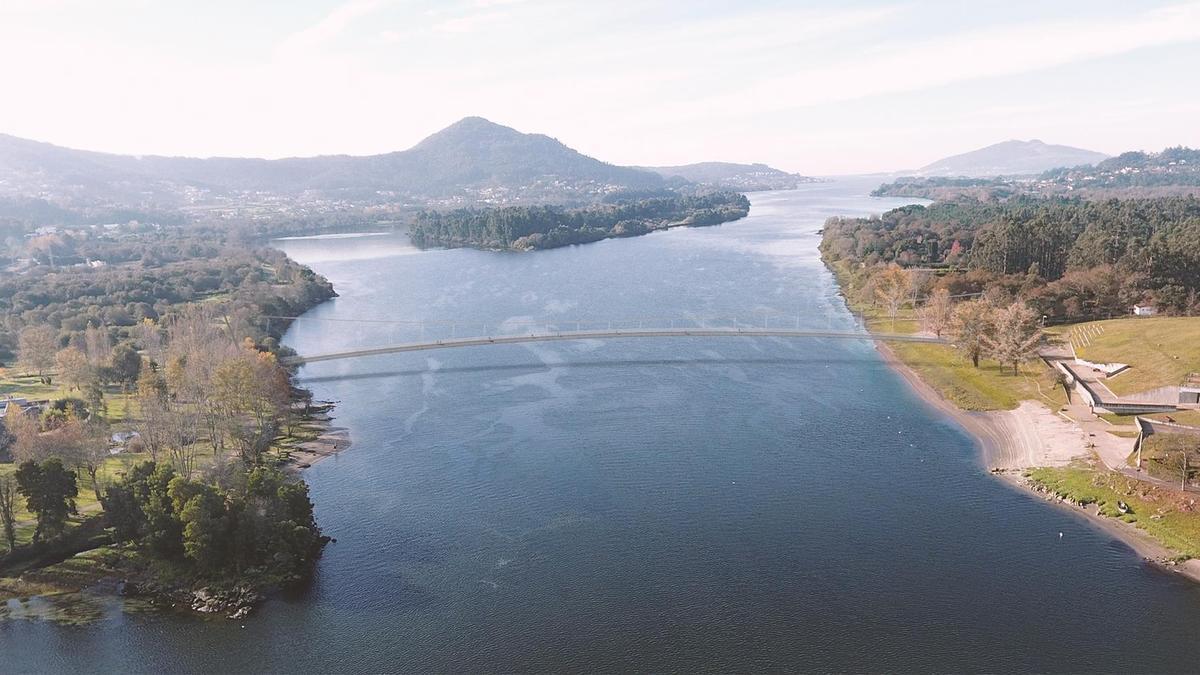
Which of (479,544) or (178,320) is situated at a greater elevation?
(178,320)

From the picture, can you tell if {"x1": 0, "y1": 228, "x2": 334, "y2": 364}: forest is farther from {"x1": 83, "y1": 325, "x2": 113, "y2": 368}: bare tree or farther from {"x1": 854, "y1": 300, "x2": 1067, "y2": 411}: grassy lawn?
{"x1": 854, "y1": 300, "x2": 1067, "y2": 411}: grassy lawn

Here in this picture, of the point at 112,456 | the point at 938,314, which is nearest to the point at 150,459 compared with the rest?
the point at 112,456

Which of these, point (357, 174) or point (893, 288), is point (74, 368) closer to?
point (893, 288)

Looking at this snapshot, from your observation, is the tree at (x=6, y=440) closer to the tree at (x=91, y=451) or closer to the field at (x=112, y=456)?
the field at (x=112, y=456)

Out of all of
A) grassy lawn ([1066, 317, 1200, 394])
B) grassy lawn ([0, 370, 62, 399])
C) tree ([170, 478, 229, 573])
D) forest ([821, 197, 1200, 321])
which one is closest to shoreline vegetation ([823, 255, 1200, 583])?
grassy lawn ([1066, 317, 1200, 394])

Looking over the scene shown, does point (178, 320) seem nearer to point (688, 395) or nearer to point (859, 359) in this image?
point (688, 395)

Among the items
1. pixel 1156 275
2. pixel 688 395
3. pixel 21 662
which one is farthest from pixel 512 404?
pixel 1156 275
